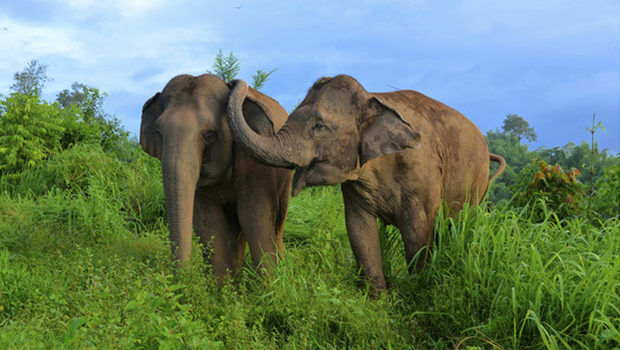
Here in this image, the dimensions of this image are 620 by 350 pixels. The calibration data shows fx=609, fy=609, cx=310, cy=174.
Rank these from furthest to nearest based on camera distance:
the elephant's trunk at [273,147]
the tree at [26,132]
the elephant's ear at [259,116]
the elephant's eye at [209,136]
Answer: the tree at [26,132] < the elephant's ear at [259,116] < the elephant's eye at [209,136] < the elephant's trunk at [273,147]

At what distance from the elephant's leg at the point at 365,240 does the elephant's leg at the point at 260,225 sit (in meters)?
0.63

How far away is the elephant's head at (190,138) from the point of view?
455 cm

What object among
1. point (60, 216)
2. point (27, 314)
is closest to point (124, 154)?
point (60, 216)

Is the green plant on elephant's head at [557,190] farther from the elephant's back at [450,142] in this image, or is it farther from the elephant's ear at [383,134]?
the elephant's ear at [383,134]

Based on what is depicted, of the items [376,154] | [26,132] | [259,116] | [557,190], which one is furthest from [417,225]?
[26,132]

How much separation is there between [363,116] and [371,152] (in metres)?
0.27

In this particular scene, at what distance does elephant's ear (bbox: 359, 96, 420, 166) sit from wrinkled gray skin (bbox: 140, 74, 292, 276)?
0.78m

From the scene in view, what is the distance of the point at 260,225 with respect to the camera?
4.86 meters

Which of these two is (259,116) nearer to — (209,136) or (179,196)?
(209,136)

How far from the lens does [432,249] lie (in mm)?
4984

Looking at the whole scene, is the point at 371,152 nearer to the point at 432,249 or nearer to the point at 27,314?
Result: the point at 432,249

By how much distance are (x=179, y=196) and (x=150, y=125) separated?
97cm

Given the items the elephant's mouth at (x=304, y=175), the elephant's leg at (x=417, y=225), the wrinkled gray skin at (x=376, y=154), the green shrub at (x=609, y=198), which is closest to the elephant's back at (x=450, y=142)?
the wrinkled gray skin at (x=376, y=154)

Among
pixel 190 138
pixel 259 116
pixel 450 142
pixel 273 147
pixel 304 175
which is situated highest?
pixel 259 116
